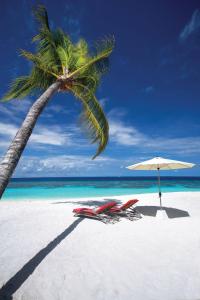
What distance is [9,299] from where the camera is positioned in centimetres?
281

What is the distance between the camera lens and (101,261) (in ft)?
12.9

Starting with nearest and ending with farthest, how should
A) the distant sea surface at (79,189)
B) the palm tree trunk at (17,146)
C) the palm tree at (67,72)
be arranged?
1. the palm tree trunk at (17,146)
2. the palm tree at (67,72)
3. the distant sea surface at (79,189)

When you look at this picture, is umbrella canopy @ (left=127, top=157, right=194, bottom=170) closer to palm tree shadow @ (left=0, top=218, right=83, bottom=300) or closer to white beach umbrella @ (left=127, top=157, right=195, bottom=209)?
white beach umbrella @ (left=127, top=157, right=195, bottom=209)

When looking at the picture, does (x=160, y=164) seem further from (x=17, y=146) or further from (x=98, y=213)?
(x=17, y=146)

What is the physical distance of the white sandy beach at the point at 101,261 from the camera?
2988 mm

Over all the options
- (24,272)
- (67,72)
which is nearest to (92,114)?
(67,72)

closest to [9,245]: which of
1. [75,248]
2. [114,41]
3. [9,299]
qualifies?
[75,248]

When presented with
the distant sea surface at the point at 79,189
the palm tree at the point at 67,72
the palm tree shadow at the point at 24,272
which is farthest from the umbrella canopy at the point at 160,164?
the distant sea surface at the point at 79,189

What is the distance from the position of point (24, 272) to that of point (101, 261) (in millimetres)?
1372

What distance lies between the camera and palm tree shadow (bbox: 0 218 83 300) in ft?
9.79

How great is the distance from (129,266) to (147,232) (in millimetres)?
2112

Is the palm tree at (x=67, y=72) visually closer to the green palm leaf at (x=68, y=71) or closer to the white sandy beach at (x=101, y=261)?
the green palm leaf at (x=68, y=71)

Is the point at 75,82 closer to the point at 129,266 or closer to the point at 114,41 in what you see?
the point at 114,41

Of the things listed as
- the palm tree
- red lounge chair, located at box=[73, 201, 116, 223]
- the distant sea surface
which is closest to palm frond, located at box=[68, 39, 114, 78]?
the palm tree
